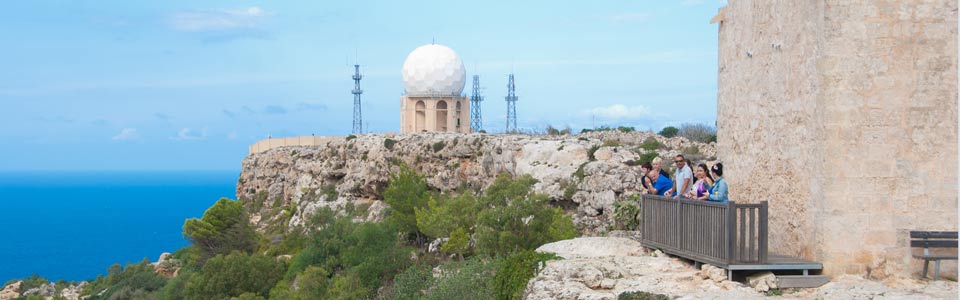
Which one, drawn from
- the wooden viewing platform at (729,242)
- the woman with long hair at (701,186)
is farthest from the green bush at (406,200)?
the wooden viewing platform at (729,242)

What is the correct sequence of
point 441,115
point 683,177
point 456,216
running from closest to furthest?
point 683,177 < point 456,216 < point 441,115

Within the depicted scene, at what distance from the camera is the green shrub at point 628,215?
68.2ft

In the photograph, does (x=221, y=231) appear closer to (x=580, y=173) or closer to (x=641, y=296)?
(x=580, y=173)

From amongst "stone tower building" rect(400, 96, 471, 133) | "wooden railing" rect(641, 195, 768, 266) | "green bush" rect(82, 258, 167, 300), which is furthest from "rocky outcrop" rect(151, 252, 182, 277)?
"wooden railing" rect(641, 195, 768, 266)

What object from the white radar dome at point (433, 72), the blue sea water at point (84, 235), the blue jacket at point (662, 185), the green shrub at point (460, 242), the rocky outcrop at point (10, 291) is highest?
the white radar dome at point (433, 72)

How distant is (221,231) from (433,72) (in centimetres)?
1404

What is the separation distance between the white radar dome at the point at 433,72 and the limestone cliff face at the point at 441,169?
366 centimetres

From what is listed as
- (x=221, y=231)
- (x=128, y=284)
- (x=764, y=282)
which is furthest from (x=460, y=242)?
(x=128, y=284)

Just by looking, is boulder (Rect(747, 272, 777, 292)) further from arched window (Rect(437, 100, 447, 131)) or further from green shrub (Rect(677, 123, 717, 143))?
arched window (Rect(437, 100, 447, 131))

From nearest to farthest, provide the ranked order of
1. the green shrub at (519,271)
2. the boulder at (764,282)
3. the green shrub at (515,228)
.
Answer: the boulder at (764,282), the green shrub at (519,271), the green shrub at (515,228)

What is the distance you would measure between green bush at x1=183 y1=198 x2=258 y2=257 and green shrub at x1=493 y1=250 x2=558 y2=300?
34512 millimetres

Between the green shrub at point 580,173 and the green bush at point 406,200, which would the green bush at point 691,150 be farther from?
the green bush at point 406,200

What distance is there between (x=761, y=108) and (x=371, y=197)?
37.3m

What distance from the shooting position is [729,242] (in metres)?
10.6
